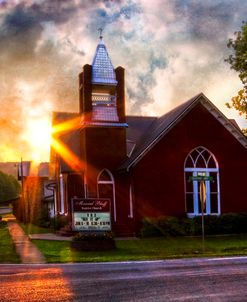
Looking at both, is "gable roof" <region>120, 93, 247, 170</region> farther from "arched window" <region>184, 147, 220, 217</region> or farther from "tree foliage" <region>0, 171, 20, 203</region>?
"tree foliage" <region>0, 171, 20, 203</region>

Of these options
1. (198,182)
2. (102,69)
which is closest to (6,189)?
(102,69)

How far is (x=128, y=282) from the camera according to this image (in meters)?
11.1

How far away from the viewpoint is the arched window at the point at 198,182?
96.7 feet

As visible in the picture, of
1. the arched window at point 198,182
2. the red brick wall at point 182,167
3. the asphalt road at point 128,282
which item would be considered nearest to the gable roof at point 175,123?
the red brick wall at point 182,167

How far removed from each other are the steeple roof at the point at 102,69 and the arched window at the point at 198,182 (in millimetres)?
Answer: 7018

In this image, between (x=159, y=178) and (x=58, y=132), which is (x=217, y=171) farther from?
(x=58, y=132)

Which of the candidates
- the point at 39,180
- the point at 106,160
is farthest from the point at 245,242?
the point at 39,180

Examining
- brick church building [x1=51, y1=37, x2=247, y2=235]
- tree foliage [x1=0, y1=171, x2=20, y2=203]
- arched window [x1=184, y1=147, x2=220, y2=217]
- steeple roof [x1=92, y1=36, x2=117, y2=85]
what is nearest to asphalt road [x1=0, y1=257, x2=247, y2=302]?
brick church building [x1=51, y1=37, x2=247, y2=235]

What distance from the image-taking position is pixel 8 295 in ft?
32.4

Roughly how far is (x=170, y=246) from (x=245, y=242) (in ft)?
12.9

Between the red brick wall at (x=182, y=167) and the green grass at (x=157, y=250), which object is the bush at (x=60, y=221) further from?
the green grass at (x=157, y=250)

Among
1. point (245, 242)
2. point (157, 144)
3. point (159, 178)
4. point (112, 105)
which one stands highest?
point (112, 105)

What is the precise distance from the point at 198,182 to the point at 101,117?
7.23m

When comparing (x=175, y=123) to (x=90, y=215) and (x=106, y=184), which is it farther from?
(x=90, y=215)
